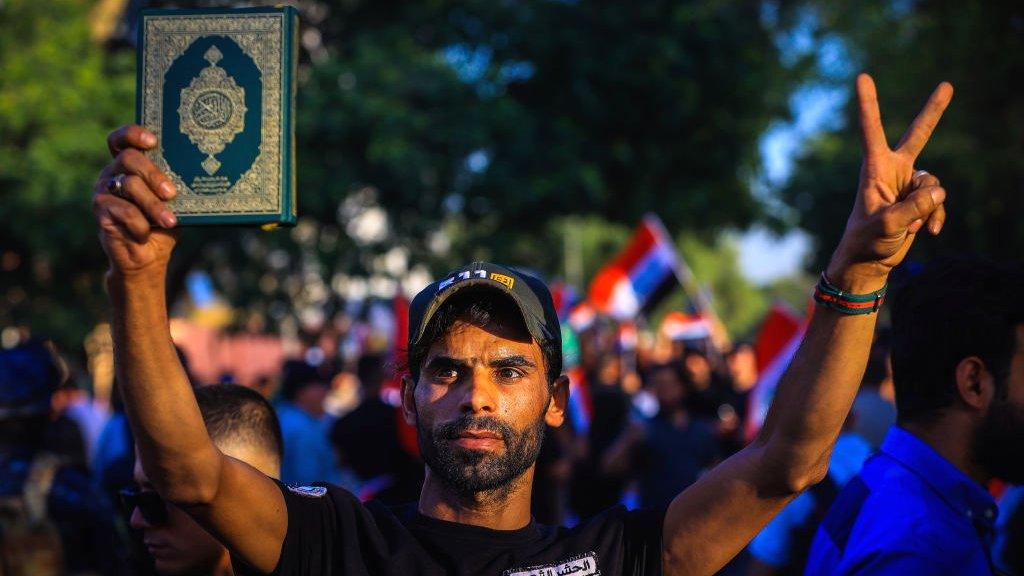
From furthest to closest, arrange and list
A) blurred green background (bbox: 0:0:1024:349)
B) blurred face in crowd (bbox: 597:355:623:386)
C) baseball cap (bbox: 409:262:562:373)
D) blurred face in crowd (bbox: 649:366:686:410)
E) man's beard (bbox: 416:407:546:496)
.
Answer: blurred green background (bbox: 0:0:1024:349)
blurred face in crowd (bbox: 597:355:623:386)
blurred face in crowd (bbox: 649:366:686:410)
baseball cap (bbox: 409:262:562:373)
man's beard (bbox: 416:407:546:496)

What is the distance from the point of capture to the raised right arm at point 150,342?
6.60ft

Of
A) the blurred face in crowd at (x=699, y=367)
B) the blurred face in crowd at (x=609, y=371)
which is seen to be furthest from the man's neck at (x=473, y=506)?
the blurred face in crowd at (x=699, y=367)

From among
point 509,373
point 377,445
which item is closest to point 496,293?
point 509,373

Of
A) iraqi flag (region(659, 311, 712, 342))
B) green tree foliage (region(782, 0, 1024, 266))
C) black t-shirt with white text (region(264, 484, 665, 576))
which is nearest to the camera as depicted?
black t-shirt with white text (region(264, 484, 665, 576))

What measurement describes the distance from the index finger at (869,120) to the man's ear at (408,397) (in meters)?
1.17

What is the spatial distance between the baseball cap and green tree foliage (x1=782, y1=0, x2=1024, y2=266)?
8667mm

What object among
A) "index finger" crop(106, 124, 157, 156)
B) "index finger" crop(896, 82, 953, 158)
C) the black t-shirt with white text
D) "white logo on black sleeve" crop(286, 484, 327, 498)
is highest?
"index finger" crop(896, 82, 953, 158)

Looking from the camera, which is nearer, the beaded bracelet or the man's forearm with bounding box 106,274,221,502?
the man's forearm with bounding box 106,274,221,502

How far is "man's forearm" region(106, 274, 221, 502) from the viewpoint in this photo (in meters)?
2.07

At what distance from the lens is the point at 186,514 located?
2.75 m

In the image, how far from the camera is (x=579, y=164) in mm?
15609

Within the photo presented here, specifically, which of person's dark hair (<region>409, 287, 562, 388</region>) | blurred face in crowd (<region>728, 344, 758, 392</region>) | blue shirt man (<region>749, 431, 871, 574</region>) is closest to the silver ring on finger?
person's dark hair (<region>409, 287, 562, 388</region>)

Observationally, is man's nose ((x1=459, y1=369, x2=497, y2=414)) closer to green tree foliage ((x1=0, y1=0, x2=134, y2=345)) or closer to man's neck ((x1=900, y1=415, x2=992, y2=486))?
man's neck ((x1=900, y1=415, x2=992, y2=486))

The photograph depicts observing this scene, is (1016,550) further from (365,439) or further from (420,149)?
(420,149)
